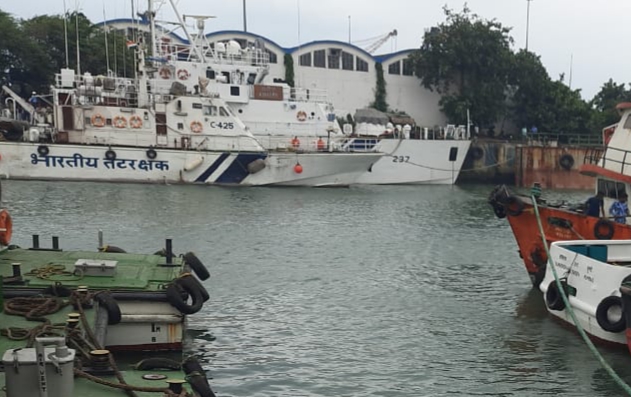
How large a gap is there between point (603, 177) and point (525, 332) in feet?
17.0

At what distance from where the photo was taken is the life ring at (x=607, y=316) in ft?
31.5

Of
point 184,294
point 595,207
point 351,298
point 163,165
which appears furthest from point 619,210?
point 163,165

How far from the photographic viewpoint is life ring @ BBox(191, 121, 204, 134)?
116 feet

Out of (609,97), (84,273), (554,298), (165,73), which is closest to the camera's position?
(84,273)

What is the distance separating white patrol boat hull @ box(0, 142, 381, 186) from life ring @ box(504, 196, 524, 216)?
22.2 m

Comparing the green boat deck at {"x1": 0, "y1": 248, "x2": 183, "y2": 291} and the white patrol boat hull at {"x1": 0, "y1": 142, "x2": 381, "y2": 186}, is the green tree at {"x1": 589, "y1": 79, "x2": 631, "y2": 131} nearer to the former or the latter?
the white patrol boat hull at {"x1": 0, "y1": 142, "x2": 381, "y2": 186}

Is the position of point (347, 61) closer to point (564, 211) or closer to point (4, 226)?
point (564, 211)

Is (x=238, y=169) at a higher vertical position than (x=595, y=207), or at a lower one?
lower

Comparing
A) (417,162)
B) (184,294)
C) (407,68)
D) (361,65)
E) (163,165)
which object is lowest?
(184,294)

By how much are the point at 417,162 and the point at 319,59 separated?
18.3m

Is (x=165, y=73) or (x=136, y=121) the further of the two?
(x=165, y=73)

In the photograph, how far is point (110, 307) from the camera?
8.28 meters

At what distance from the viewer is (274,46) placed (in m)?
54.4

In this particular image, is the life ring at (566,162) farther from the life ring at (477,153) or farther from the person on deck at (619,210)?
the person on deck at (619,210)
